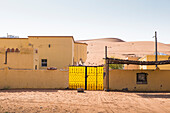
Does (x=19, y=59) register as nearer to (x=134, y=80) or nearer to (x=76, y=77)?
(x=76, y=77)

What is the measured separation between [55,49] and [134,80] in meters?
16.1

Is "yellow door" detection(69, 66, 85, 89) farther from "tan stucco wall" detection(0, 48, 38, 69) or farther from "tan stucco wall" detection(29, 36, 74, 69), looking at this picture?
"tan stucco wall" detection(29, 36, 74, 69)

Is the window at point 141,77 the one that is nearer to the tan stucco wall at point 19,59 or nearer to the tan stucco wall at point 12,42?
the tan stucco wall at point 19,59

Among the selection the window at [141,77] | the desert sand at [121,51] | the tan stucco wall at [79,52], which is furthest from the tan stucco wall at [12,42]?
the desert sand at [121,51]

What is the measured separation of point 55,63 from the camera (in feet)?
108

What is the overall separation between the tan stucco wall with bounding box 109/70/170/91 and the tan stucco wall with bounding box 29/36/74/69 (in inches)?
536

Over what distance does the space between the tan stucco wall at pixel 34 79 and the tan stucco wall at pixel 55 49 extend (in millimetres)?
12404

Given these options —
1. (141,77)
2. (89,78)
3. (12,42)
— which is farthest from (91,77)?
(12,42)

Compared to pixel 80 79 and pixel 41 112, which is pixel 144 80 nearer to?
pixel 80 79

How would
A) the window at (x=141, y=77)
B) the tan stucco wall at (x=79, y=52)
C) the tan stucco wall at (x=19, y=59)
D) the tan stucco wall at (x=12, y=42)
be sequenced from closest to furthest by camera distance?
the window at (x=141, y=77) < the tan stucco wall at (x=19, y=59) < the tan stucco wall at (x=12, y=42) < the tan stucco wall at (x=79, y=52)

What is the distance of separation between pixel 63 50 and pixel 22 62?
12.0 m

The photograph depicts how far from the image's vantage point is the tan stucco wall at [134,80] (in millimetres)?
20281

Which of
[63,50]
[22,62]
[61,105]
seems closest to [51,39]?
[63,50]

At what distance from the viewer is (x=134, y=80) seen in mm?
20375
